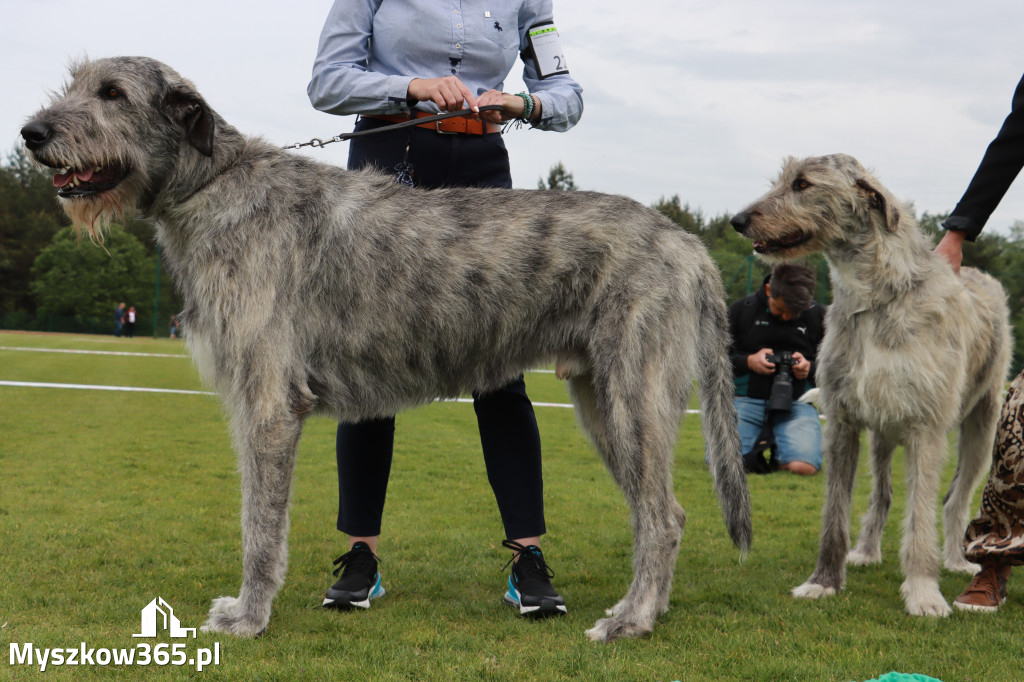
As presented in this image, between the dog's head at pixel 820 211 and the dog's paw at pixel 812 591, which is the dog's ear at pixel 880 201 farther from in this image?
the dog's paw at pixel 812 591

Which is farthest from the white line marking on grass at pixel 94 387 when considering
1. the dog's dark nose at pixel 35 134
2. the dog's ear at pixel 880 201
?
the dog's ear at pixel 880 201

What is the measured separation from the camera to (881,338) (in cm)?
420

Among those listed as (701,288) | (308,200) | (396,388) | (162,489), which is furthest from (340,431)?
(162,489)

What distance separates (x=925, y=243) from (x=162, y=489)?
550 centimetres

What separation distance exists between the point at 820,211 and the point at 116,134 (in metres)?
3.36

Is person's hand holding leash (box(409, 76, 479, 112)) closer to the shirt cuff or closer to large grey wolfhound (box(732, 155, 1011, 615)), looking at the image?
large grey wolfhound (box(732, 155, 1011, 615))

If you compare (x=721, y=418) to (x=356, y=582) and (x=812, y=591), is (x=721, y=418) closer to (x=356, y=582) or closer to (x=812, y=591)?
(x=812, y=591)

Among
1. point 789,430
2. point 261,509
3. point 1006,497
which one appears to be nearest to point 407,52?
point 261,509

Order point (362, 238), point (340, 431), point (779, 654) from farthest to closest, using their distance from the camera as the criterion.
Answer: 1. point (340, 431)
2. point (362, 238)
3. point (779, 654)

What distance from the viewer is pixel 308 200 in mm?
3531

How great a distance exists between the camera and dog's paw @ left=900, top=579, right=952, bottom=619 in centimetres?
394

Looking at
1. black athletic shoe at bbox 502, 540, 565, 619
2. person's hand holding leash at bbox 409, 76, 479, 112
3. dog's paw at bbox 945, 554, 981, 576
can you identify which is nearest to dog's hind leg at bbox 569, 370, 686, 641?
black athletic shoe at bbox 502, 540, 565, 619

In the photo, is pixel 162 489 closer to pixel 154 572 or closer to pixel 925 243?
pixel 154 572

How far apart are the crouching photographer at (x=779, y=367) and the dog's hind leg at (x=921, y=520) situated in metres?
4.25
